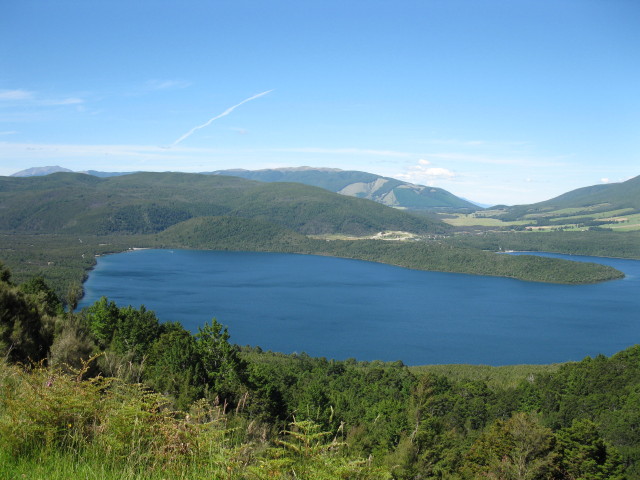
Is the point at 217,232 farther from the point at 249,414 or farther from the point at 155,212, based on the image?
the point at 249,414

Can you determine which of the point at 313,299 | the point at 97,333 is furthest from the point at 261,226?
the point at 97,333

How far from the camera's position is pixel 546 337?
54.6m

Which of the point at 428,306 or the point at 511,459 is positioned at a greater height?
the point at 511,459

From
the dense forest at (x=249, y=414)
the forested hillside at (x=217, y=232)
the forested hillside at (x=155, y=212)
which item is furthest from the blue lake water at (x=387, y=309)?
the forested hillside at (x=155, y=212)

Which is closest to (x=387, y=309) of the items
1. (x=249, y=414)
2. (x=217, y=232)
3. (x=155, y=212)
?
(x=249, y=414)

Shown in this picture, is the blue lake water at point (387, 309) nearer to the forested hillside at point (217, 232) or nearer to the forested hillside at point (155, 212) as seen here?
Answer: the forested hillside at point (217, 232)

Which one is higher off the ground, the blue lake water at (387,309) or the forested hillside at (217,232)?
the forested hillside at (217,232)

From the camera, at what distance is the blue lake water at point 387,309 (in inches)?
1961

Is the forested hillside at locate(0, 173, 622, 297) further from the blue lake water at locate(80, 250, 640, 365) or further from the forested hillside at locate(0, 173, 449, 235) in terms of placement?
the blue lake water at locate(80, 250, 640, 365)

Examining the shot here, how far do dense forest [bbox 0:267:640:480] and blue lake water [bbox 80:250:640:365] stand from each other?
478 inches

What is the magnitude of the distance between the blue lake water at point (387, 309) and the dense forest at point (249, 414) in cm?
1213

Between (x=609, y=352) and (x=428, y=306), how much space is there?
24.3 m

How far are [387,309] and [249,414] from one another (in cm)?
5578

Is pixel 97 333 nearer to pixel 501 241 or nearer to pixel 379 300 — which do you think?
pixel 379 300
